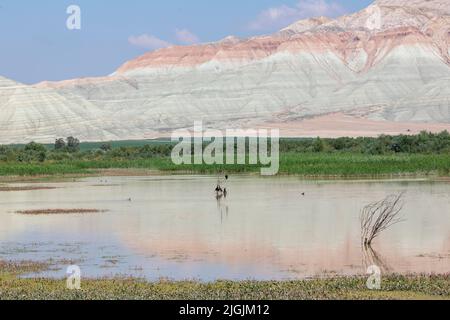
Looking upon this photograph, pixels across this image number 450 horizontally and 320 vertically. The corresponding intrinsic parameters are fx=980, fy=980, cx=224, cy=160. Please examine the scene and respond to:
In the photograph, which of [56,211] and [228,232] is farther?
[56,211]

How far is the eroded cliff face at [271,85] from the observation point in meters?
104

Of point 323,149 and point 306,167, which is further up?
point 323,149

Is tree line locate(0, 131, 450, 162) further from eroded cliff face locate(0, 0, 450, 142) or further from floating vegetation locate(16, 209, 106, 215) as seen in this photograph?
eroded cliff face locate(0, 0, 450, 142)

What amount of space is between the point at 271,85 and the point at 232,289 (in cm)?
11628

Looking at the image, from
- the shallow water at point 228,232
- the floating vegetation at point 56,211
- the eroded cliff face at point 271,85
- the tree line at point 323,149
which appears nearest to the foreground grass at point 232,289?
the shallow water at point 228,232

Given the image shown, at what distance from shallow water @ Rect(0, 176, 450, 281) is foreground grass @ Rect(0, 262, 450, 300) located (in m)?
1.17

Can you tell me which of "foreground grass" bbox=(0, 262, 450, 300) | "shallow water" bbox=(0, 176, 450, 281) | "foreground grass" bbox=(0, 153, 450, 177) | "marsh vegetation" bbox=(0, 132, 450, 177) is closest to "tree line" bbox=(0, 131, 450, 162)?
"marsh vegetation" bbox=(0, 132, 450, 177)

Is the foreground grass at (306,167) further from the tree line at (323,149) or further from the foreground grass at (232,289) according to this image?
the foreground grass at (232,289)

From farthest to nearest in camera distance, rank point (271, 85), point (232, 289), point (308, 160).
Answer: point (271, 85)
point (308, 160)
point (232, 289)

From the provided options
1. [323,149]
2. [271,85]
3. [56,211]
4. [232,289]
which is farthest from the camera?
[271,85]

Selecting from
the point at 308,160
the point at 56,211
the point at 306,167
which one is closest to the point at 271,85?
the point at 308,160

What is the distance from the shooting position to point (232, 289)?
1397 cm

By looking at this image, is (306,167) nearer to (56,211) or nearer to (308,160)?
(308,160)
